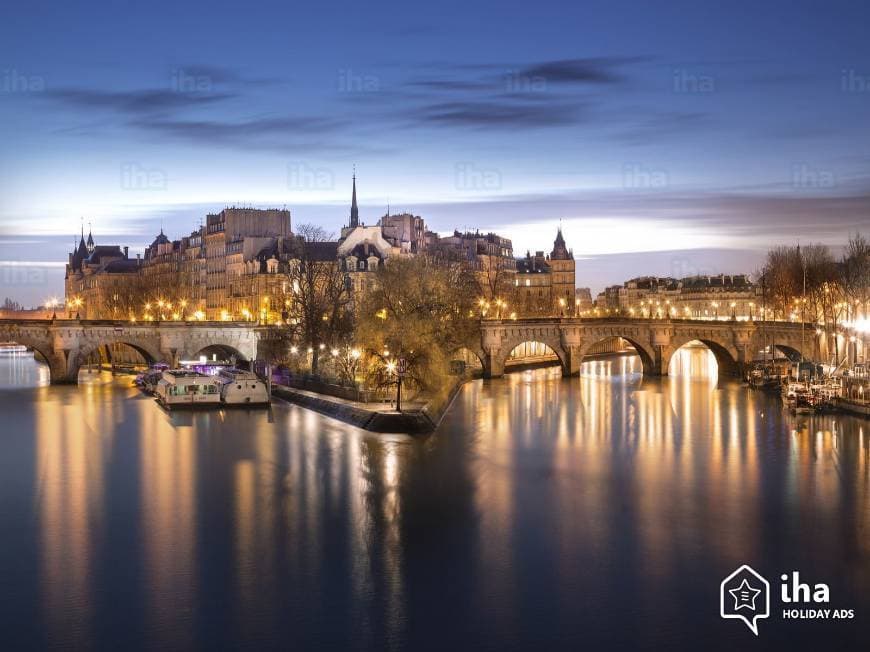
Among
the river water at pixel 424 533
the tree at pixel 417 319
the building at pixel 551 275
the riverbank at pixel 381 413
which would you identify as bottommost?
the river water at pixel 424 533

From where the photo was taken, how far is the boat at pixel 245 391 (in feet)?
200

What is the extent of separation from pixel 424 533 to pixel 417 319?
30.4m

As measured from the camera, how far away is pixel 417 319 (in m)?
59.9

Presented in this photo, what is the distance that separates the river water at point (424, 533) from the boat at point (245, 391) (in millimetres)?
8227

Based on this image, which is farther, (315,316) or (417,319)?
(315,316)

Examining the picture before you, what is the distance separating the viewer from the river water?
23047 mm

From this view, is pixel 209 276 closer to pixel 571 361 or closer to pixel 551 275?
pixel 551 275

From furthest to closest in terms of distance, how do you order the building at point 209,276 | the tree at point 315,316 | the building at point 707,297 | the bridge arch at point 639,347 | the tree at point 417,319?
the building at point 707,297
the building at point 209,276
the bridge arch at point 639,347
the tree at point 315,316
the tree at point 417,319

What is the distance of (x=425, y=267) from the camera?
71.4 m

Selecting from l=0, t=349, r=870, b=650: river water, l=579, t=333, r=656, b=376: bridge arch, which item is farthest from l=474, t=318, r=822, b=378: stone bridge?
l=0, t=349, r=870, b=650: river water


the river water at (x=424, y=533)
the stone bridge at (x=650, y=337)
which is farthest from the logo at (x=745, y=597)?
the stone bridge at (x=650, y=337)

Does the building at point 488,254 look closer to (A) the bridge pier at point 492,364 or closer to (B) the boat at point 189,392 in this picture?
(A) the bridge pier at point 492,364

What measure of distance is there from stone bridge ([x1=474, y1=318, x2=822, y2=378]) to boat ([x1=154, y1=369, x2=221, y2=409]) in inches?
943

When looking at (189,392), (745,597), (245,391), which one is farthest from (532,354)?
(745,597)
